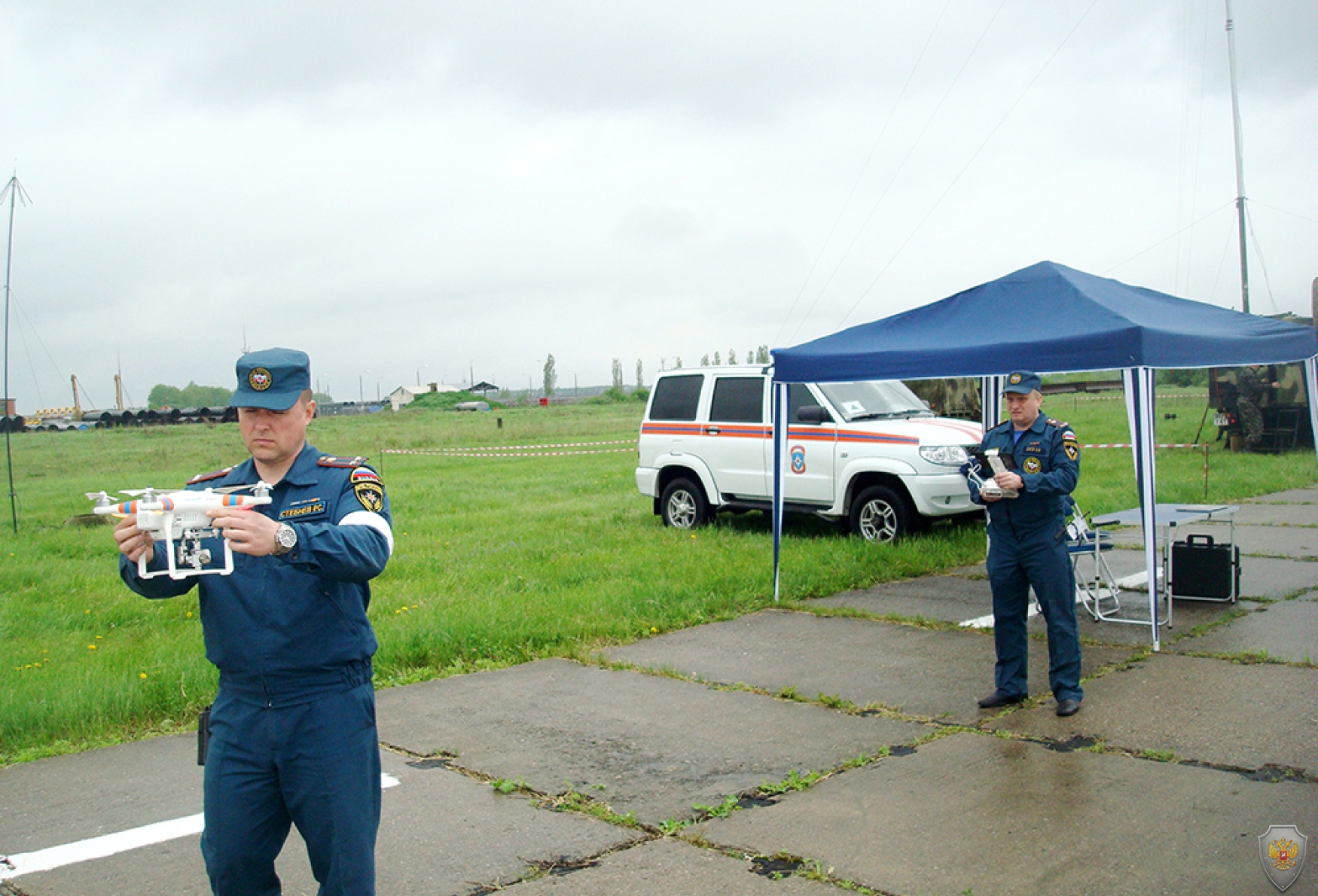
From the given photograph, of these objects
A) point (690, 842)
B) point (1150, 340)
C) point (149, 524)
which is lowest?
point (690, 842)

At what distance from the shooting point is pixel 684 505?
1370 centimetres

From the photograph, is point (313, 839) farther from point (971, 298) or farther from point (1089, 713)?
point (971, 298)

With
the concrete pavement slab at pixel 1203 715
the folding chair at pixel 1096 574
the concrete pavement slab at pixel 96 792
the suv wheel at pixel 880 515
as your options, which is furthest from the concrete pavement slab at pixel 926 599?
the concrete pavement slab at pixel 96 792

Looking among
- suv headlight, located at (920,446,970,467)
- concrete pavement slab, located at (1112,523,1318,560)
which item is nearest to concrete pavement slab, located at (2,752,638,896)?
suv headlight, located at (920,446,970,467)

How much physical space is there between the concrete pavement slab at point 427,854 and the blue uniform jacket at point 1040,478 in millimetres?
2938

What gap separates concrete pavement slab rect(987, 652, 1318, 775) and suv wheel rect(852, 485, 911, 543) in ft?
15.0

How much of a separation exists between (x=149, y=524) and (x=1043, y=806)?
378 centimetres

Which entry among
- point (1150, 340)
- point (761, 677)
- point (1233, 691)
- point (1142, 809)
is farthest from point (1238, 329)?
point (1142, 809)

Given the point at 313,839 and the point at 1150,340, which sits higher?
the point at 1150,340

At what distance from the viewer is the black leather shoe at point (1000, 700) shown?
6309mm

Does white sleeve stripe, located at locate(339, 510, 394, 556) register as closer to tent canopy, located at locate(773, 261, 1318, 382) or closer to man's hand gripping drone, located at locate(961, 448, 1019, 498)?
man's hand gripping drone, located at locate(961, 448, 1019, 498)

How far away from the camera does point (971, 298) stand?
8703 mm
